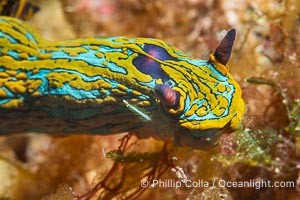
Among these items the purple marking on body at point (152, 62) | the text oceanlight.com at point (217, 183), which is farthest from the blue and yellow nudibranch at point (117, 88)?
the text oceanlight.com at point (217, 183)

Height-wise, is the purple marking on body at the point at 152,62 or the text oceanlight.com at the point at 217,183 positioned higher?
the purple marking on body at the point at 152,62

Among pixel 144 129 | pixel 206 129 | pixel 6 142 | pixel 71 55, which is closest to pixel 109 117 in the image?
pixel 144 129

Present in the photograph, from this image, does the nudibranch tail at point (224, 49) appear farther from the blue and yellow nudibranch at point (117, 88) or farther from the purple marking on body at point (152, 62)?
the purple marking on body at point (152, 62)

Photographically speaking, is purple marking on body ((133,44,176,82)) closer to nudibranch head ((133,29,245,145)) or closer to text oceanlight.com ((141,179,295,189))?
nudibranch head ((133,29,245,145))

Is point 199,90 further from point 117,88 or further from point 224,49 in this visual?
point 117,88

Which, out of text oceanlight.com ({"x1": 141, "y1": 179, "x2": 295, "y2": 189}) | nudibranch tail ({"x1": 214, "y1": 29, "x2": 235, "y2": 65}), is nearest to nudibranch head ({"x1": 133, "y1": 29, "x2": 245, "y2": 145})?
nudibranch tail ({"x1": 214, "y1": 29, "x2": 235, "y2": 65})

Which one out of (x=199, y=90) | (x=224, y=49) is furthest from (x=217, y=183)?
(x=224, y=49)
